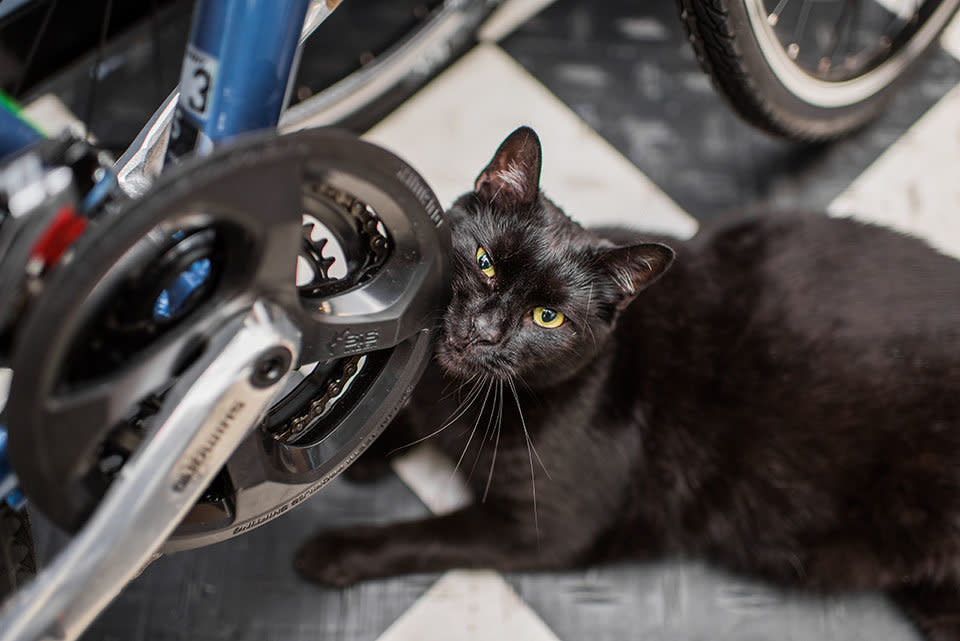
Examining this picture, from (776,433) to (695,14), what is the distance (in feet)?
1.90

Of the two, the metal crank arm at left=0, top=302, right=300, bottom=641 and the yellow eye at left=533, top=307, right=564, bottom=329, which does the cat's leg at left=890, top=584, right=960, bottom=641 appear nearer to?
the yellow eye at left=533, top=307, right=564, bottom=329

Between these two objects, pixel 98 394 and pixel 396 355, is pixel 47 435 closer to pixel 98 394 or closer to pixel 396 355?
pixel 98 394

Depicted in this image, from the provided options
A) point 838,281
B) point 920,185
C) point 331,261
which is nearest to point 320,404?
point 331,261

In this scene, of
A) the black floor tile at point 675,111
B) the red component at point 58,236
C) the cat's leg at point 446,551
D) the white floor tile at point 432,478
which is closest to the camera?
the red component at point 58,236

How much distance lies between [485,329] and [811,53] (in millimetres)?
1042

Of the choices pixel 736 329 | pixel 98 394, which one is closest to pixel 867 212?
pixel 736 329

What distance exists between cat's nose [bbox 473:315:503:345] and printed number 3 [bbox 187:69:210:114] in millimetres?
368

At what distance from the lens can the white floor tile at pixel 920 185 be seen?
1.50 metres

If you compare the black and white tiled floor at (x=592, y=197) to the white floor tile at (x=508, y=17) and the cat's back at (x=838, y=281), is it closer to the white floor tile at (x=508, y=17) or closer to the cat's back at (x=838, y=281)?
the white floor tile at (x=508, y=17)

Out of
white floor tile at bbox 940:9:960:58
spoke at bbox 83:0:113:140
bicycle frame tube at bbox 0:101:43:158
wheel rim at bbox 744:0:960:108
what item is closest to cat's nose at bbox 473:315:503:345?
bicycle frame tube at bbox 0:101:43:158

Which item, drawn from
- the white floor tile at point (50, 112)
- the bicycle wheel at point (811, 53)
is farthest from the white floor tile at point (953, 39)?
the white floor tile at point (50, 112)

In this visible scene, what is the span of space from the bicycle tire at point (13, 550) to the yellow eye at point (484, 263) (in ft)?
1.77

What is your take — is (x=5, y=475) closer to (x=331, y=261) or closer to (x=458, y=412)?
(x=331, y=261)

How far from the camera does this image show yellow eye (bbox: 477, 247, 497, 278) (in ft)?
3.22
